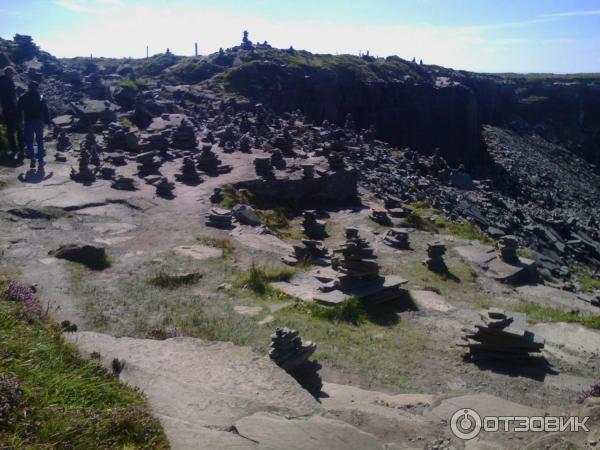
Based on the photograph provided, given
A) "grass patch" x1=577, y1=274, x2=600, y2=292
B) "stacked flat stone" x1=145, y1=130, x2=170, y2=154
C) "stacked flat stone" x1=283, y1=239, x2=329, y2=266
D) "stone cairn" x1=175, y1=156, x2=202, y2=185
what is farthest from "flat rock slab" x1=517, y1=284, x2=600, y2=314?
"stacked flat stone" x1=145, y1=130, x2=170, y2=154

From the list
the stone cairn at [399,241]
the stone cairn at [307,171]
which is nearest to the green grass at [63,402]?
the stone cairn at [399,241]

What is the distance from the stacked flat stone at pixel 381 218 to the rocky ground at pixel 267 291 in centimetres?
44

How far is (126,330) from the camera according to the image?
892 cm

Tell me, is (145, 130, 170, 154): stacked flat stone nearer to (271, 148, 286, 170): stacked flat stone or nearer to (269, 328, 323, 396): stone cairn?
(271, 148, 286, 170): stacked flat stone

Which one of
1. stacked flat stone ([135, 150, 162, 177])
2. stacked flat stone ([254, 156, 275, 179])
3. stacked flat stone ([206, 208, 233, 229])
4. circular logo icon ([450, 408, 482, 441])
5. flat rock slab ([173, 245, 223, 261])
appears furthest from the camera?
stacked flat stone ([254, 156, 275, 179])

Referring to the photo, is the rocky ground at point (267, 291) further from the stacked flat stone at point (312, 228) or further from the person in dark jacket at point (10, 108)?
the person in dark jacket at point (10, 108)

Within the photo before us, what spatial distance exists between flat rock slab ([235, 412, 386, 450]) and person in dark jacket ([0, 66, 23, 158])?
17.4 metres

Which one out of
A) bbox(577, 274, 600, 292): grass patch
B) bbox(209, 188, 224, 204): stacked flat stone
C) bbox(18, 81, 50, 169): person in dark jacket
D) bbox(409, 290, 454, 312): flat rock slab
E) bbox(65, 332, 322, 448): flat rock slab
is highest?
bbox(18, 81, 50, 169): person in dark jacket

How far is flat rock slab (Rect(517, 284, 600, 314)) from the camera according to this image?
521 inches

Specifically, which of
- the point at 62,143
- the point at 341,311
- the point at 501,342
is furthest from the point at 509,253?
the point at 62,143

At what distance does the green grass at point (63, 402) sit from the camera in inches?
163

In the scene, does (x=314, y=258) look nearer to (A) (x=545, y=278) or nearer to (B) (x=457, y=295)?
(B) (x=457, y=295)

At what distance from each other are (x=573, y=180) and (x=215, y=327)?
6016cm

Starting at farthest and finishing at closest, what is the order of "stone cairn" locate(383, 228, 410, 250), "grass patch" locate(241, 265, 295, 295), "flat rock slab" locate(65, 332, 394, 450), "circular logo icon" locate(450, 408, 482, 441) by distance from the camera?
"stone cairn" locate(383, 228, 410, 250), "grass patch" locate(241, 265, 295, 295), "circular logo icon" locate(450, 408, 482, 441), "flat rock slab" locate(65, 332, 394, 450)
